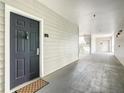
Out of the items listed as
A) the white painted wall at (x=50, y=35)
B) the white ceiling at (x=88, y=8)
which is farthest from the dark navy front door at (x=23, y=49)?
the white ceiling at (x=88, y=8)

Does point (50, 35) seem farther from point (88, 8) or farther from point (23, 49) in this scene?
point (88, 8)

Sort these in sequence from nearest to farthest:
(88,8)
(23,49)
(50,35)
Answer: (23,49) → (88,8) → (50,35)

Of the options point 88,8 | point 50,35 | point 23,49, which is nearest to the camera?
point 23,49

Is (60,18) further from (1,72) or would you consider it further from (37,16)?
(1,72)

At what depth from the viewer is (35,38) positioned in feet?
11.4

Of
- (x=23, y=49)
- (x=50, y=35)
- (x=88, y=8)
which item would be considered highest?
(x=88, y=8)

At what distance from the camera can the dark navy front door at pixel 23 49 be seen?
8.62ft

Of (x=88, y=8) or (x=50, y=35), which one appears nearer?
(x=88, y=8)

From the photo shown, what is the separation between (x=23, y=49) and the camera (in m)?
2.98

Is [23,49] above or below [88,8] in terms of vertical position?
below

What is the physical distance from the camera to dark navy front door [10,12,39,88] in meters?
2.63

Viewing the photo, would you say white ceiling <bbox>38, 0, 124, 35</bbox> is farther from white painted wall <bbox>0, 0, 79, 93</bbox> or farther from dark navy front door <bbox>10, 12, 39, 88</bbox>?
dark navy front door <bbox>10, 12, 39, 88</bbox>

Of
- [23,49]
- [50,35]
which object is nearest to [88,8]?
[50,35]

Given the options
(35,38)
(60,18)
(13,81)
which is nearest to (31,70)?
(13,81)
